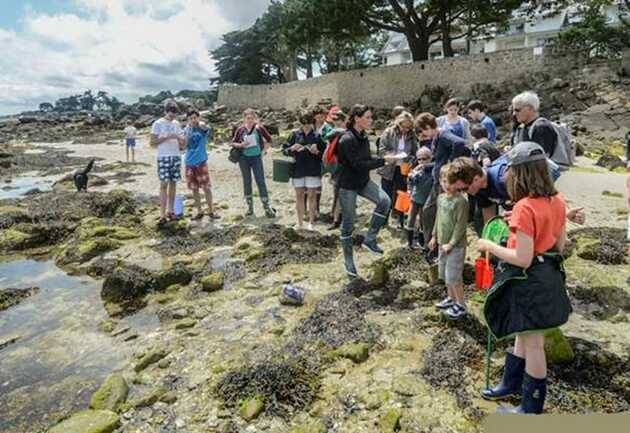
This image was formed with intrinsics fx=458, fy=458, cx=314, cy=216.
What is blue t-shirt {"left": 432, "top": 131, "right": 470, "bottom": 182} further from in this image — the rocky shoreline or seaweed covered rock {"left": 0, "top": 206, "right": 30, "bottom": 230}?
seaweed covered rock {"left": 0, "top": 206, "right": 30, "bottom": 230}

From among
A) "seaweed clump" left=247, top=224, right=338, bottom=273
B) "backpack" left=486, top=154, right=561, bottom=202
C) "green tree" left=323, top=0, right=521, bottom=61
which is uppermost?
"green tree" left=323, top=0, right=521, bottom=61

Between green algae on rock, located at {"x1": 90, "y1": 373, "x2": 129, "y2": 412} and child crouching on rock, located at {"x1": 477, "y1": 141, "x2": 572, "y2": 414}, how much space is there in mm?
Answer: 2875

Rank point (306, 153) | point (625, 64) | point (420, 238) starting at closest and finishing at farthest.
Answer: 1. point (420, 238)
2. point (306, 153)
3. point (625, 64)

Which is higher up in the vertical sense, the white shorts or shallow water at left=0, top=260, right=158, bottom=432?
the white shorts

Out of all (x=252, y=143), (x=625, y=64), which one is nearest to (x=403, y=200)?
(x=252, y=143)

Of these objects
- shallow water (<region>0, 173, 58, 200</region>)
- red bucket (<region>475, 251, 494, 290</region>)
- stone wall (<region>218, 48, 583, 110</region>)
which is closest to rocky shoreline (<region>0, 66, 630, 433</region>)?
red bucket (<region>475, 251, 494, 290</region>)

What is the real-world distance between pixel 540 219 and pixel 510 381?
1314 millimetres

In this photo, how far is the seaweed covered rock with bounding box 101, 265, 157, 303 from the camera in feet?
19.2

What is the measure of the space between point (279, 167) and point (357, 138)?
2.38m

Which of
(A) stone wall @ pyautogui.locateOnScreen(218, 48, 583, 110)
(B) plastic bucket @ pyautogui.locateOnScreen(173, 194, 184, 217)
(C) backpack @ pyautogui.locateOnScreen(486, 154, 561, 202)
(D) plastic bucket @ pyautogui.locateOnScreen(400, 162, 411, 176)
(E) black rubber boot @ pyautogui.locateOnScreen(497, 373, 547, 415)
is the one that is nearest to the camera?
(E) black rubber boot @ pyautogui.locateOnScreen(497, 373, 547, 415)

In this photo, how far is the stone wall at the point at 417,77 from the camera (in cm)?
2716

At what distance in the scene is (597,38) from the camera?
2550 centimetres

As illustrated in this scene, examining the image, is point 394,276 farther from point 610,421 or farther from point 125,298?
point 610,421

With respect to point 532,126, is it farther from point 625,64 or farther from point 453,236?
point 625,64
